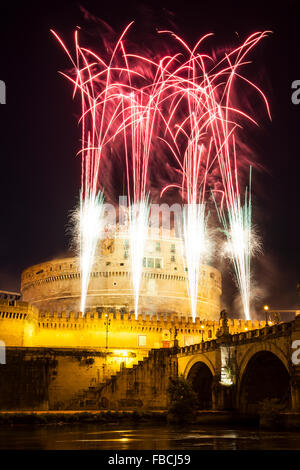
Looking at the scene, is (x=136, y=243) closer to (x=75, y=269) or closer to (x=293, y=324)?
(x=75, y=269)

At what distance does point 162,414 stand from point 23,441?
1325 centimetres

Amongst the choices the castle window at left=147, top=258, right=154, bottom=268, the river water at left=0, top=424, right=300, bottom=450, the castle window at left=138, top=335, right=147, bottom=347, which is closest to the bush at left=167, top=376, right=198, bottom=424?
the river water at left=0, top=424, right=300, bottom=450

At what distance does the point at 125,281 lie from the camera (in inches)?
2606

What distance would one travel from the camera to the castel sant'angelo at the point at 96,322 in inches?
1640

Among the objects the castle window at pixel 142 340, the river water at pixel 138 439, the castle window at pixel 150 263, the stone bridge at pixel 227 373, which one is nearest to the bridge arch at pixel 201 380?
the stone bridge at pixel 227 373

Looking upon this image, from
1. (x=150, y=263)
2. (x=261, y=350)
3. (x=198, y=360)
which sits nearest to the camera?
(x=261, y=350)

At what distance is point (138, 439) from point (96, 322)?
32309mm

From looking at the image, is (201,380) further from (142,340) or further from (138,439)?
(138,439)

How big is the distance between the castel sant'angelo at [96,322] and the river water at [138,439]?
16023 millimetres

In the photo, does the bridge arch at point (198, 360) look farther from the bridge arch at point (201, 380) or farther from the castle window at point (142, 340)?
the castle window at point (142, 340)

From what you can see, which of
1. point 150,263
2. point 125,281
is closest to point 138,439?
point 125,281

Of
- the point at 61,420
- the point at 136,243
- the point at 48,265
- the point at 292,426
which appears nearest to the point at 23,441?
the point at 61,420

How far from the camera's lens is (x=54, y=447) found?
17938 millimetres

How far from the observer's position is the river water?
17.8 meters
